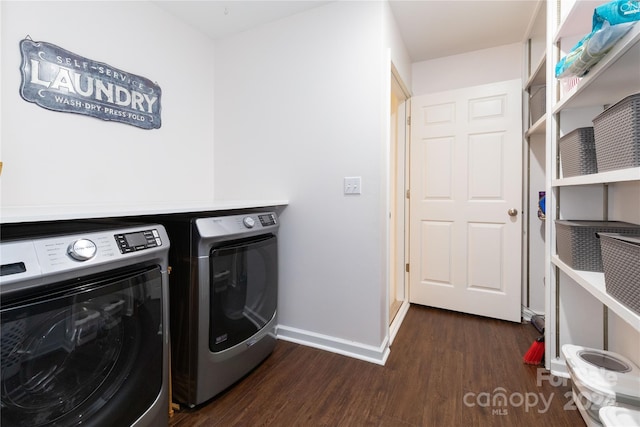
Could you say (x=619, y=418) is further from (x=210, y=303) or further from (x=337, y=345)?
(x=210, y=303)

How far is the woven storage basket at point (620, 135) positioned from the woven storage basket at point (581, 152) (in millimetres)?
274

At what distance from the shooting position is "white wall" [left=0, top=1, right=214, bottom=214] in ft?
4.56

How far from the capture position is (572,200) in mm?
1592

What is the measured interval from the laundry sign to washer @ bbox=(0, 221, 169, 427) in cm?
84

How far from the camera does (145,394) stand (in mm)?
1091

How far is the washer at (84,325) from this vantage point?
0.77 m

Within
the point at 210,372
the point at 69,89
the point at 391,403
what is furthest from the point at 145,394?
the point at 69,89

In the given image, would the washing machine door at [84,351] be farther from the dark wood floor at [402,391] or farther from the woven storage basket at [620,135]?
the woven storage basket at [620,135]

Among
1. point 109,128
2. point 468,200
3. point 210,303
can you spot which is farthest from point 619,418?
point 109,128

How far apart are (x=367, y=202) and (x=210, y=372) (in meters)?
1.27

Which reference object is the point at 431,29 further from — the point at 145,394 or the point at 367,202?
the point at 145,394

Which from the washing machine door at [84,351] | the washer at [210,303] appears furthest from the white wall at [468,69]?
the washing machine door at [84,351]

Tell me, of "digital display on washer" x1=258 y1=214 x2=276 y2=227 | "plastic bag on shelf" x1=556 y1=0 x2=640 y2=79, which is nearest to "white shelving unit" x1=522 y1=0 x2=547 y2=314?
"plastic bag on shelf" x1=556 y1=0 x2=640 y2=79

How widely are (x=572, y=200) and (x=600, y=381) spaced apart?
907 mm
